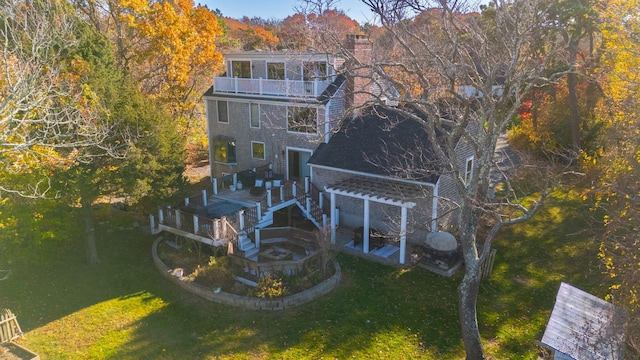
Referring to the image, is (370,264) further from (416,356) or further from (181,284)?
(181,284)

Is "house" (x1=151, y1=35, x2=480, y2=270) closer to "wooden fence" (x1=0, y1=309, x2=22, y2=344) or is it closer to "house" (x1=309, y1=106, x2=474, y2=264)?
"house" (x1=309, y1=106, x2=474, y2=264)

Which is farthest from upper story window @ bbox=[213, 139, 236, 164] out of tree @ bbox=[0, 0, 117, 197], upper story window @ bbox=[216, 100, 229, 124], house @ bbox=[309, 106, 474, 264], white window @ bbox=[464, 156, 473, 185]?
white window @ bbox=[464, 156, 473, 185]

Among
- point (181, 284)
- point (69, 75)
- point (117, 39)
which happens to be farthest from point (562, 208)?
point (117, 39)

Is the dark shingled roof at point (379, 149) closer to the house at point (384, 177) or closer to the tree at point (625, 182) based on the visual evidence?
the house at point (384, 177)

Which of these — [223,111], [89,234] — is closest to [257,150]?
[223,111]

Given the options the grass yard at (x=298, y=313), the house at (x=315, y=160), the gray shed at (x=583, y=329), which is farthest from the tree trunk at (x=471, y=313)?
the house at (x=315, y=160)

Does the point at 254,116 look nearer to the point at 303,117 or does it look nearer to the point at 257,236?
the point at 303,117

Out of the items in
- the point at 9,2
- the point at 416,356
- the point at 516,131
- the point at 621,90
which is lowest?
the point at 416,356
